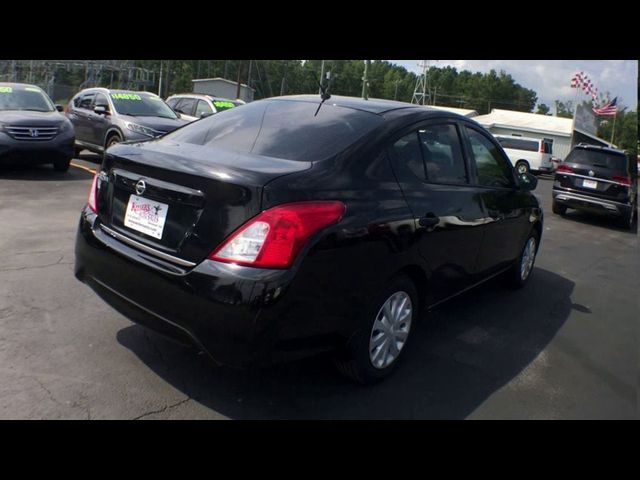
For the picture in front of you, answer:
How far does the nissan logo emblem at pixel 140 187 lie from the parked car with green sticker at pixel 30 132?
7.26 meters

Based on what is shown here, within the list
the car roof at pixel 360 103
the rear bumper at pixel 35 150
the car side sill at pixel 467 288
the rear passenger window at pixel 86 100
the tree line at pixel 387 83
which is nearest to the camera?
the car roof at pixel 360 103

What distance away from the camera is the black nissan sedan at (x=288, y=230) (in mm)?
2572

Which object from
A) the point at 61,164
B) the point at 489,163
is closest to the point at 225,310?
the point at 489,163

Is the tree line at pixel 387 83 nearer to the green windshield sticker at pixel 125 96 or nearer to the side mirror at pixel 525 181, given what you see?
the green windshield sticker at pixel 125 96

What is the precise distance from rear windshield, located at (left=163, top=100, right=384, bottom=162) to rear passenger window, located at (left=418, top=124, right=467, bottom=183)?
45 cm

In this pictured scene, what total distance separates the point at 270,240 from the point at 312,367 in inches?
47.0

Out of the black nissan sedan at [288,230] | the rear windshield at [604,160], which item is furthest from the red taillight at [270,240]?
the rear windshield at [604,160]

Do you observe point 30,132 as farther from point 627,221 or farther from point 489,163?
point 627,221

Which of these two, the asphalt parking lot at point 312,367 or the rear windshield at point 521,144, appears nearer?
the asphalt parking lot at point 312,367

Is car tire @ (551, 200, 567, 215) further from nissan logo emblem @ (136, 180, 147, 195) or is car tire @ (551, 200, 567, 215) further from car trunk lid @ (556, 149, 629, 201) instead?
nissan logo emblem @ (136, 180, 147, 195)

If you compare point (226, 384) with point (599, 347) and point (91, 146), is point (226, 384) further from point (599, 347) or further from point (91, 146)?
point (91, 146)

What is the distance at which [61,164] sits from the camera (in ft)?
32.2

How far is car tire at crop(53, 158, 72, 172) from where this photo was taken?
9712mm

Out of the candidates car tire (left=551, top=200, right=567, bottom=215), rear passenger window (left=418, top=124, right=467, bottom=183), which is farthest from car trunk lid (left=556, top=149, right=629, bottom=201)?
rear passenger window (left=418, top=124, right=467, bottom=183)
